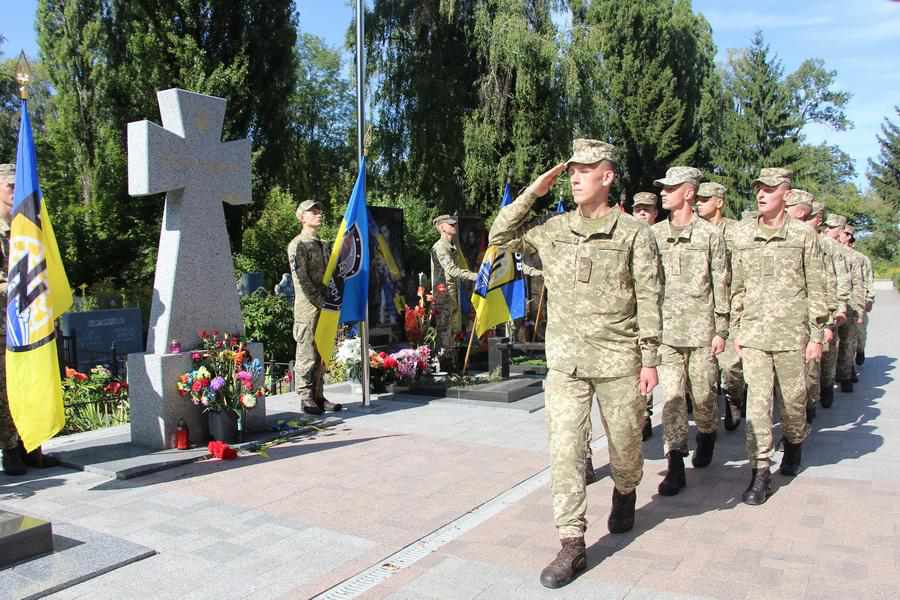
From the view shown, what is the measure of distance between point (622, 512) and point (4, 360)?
4.69 metres

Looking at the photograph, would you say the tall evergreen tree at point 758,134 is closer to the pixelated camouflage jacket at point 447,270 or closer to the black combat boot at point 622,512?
the pixelated camouflage jacket at point 447,270

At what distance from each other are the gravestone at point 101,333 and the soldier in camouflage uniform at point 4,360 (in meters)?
5.58

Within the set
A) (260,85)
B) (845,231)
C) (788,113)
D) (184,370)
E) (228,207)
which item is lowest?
(184,370)

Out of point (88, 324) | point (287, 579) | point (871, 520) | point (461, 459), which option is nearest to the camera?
point (287, 579)

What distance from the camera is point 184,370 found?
6402 mm

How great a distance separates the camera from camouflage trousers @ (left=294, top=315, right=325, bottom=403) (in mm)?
7957

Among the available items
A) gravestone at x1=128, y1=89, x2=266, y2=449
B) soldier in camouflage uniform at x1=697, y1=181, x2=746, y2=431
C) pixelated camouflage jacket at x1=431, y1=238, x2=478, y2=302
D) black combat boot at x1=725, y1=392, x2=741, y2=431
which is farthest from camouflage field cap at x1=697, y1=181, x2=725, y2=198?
gravestone at x1=128, y1=89, x2=266, y2=449

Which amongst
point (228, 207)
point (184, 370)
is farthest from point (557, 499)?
point (228, 207)

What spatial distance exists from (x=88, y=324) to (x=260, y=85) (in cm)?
1072

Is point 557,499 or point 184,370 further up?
point 184,370

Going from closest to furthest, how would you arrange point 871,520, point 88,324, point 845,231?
point 871,520
point 845,231
point 88,324

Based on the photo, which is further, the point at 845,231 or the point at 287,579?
the point at 845,231

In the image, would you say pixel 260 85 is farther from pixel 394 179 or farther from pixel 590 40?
pixel 590 40

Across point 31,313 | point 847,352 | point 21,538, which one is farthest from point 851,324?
point 21,538
